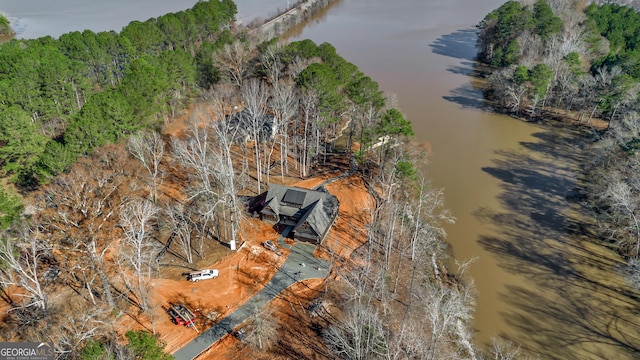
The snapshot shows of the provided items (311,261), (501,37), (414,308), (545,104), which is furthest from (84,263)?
(501,37)

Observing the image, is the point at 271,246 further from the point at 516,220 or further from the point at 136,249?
the point at 516,220

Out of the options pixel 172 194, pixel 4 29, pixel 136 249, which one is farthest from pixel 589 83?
pixel 4 29

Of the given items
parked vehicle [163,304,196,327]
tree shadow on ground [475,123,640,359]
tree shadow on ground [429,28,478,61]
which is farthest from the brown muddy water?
parked vehicle [163,304,196,327]

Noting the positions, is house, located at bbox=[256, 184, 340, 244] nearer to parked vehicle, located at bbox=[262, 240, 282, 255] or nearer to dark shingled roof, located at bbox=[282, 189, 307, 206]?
dark shingled roof, located at bbox=[282, 189, 307, 206]

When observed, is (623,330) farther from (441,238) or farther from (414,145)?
(414,145)

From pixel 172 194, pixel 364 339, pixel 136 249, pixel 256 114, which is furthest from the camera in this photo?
pixel 172 194

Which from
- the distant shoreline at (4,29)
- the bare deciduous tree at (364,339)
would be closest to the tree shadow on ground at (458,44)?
the bare deciduous tree at (364,339)

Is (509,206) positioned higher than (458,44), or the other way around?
(458,44)
